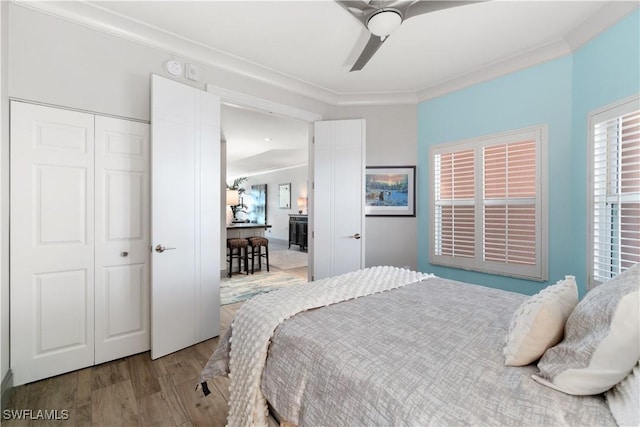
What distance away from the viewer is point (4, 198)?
1.89 metres

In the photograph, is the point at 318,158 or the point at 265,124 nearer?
the point at 318,158

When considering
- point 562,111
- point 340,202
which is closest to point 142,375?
Result: point 340,202

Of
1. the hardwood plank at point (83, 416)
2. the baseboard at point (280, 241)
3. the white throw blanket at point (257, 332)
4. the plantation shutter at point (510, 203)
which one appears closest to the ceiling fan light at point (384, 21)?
the white throw blanket at point (257, 332)

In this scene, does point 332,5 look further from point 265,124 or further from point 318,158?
point 265,124

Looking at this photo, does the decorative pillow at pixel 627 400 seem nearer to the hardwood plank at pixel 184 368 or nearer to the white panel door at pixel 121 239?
the hardwood plank at pixel 184 368

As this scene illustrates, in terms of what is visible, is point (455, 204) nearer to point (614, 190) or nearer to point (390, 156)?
point (390, 156)

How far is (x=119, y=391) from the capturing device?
1948 millimetres

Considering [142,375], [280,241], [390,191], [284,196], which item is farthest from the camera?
[280,241]

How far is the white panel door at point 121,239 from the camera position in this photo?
7.47 ft

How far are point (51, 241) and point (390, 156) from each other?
348cm

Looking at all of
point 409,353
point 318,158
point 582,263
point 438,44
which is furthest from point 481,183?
point 409,353

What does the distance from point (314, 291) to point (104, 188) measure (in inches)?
74.6

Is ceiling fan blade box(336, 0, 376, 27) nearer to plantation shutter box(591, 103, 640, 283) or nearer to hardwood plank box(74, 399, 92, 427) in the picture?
plantation shutter box(591, 103, 640, 283)

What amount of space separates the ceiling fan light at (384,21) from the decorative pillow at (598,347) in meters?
1.65
